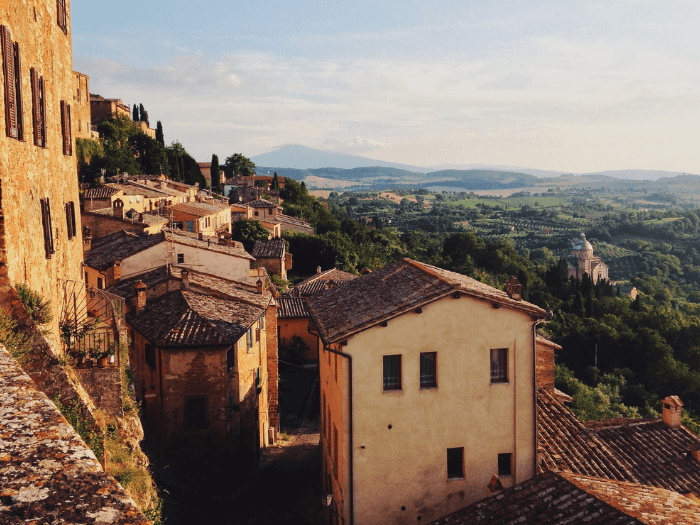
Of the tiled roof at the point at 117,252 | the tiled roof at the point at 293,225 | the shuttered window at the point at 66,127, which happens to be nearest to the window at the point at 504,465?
the shuttered window at the point at 66,127

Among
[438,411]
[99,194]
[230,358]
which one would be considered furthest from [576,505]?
[99,194]

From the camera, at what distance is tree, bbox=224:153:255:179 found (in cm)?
11162

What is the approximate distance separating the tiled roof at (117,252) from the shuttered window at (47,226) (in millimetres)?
16380

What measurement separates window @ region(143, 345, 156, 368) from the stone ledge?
17.8 metres

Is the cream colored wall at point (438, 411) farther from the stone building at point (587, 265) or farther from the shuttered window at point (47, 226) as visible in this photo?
the stone building at point (587, 265)

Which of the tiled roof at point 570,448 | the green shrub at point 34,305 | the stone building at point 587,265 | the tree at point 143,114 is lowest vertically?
the stone building at point 587,265

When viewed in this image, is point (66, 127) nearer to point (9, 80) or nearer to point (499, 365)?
point (9, 80)

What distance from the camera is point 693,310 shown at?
82062 millimetres

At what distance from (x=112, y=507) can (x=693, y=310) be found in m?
92.2

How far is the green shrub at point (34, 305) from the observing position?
9.02 meters

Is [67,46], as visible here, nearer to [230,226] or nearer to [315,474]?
[315,474]

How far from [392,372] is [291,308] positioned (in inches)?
959

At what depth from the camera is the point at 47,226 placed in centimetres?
1134

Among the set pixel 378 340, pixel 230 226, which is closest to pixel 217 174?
pixel 230 226
